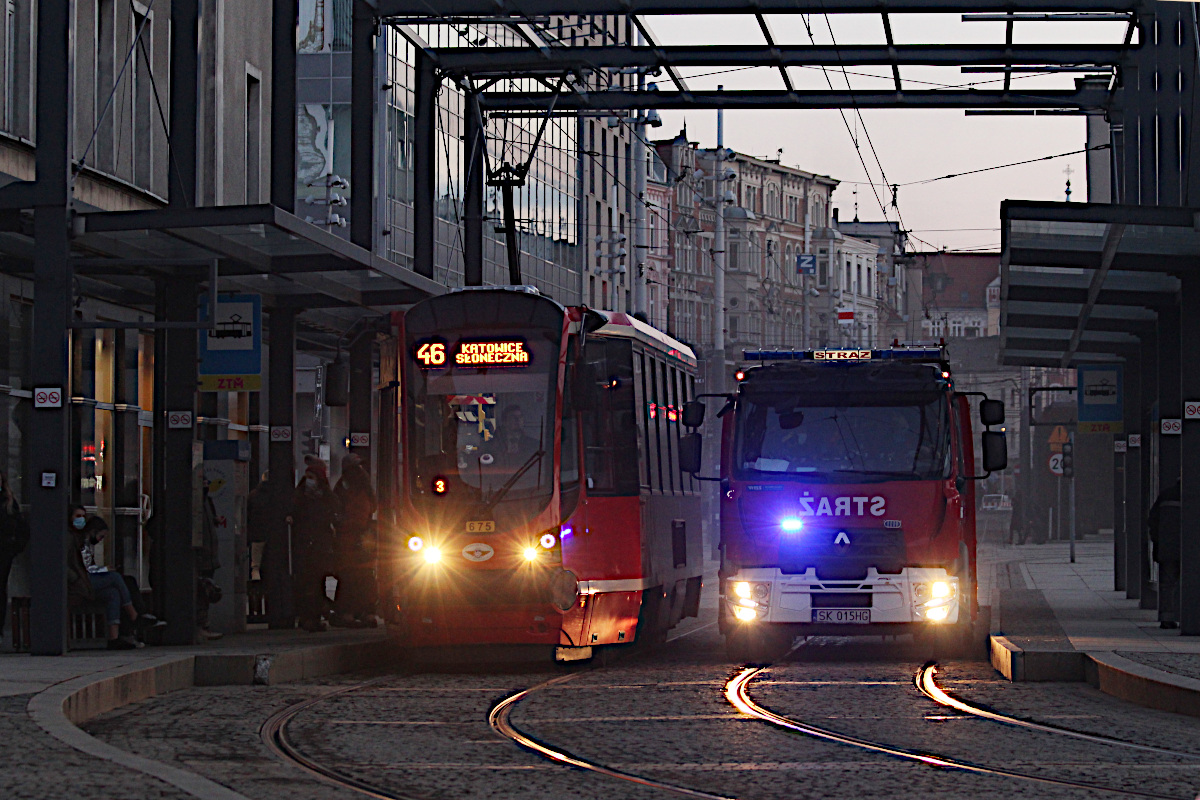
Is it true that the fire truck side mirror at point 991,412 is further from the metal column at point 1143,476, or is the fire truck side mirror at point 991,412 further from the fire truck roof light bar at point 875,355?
the metal column at point 1143,476

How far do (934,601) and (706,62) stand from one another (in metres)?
8.38

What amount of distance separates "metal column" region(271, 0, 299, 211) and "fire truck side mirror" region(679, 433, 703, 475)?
5.81m

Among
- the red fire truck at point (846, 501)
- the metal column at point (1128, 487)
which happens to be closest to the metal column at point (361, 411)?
the red fire truck at point (846, 501)

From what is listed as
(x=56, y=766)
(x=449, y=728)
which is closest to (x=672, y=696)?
(x=449, y=728)

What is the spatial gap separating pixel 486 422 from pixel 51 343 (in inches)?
146

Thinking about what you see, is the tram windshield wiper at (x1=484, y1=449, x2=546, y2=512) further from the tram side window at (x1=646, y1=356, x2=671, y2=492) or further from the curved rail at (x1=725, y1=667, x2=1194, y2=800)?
the curved rail at (x1=725, y1=667, x2=1194, y2=800)

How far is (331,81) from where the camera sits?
51.8 m

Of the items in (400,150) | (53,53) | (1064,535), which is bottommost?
(1064,535)

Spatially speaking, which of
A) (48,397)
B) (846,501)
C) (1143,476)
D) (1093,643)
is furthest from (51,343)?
(1143,476)

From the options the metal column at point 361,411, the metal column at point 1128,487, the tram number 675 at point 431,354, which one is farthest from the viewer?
the metal column at point 1128,487

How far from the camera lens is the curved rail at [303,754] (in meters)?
9.84

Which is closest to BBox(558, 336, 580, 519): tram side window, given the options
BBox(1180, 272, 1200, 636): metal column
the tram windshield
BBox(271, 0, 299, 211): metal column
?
the tram windshield

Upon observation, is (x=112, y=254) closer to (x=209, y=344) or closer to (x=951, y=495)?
(x=209, y=344)

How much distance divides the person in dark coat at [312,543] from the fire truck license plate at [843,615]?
532 cm
